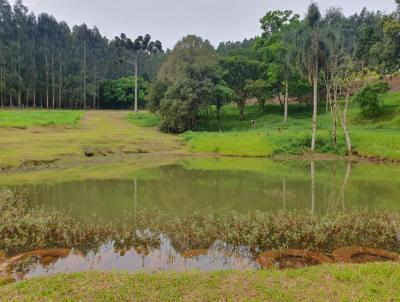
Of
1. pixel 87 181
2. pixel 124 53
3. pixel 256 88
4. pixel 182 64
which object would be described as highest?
pixel 124 53

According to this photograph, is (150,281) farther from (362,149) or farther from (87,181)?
(362,149)

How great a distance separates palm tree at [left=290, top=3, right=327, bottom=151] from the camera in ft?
108

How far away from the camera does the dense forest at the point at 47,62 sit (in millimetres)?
64625

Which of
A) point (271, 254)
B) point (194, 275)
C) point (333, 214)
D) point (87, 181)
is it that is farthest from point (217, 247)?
point (87, 181)

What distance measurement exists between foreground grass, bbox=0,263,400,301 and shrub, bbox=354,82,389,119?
1565 inches

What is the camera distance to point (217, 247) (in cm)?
1021

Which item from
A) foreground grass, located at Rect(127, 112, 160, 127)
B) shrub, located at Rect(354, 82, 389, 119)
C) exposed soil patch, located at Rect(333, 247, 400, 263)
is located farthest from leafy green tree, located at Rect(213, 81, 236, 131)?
exposed soil patch, located at Rect(333, 247, 400, 263)

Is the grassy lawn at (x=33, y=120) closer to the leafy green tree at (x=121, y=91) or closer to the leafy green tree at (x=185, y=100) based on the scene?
the leafy green tree at (x=185, y=100)

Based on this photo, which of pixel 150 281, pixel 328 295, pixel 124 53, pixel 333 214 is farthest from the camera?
pixel 124 53

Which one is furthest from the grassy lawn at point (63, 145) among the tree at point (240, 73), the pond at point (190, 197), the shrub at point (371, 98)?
the shrub at point (371, 98)

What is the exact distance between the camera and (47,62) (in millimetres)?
70750

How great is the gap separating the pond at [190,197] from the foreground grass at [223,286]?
131cm

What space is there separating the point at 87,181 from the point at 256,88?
32.7 meters

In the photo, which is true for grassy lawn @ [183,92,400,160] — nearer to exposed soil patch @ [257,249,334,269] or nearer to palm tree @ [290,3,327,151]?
palm tree @ [290,3,327,151]
